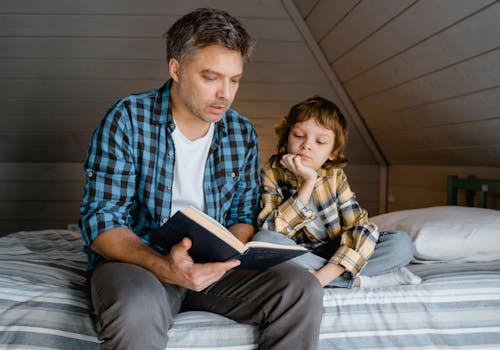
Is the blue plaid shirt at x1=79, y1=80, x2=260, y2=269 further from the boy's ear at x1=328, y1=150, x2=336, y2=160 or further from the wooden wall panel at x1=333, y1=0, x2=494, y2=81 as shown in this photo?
the wooden wall panel at x1=333, y1=0, x2=494, y2=81

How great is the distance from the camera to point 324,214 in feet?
4.89

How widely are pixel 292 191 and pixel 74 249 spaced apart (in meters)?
0.91

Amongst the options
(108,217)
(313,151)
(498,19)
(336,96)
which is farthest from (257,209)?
(336,96)

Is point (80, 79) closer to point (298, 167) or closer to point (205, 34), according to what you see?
point (205, 34)

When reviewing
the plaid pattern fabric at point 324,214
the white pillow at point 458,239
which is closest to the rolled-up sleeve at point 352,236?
the plaid pattern fabric at point 324,214

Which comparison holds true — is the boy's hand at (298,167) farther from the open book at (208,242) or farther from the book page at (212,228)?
the book page at (212,228)

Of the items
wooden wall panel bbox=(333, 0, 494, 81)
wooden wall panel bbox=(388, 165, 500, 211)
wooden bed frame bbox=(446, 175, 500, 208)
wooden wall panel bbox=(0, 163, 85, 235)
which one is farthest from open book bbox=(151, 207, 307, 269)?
wooden wall panel bbox=(0, 163, 85, 235)

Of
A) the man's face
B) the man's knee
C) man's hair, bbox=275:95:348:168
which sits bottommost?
the man's knee

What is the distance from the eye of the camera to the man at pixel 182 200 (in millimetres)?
1007

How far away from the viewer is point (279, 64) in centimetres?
280

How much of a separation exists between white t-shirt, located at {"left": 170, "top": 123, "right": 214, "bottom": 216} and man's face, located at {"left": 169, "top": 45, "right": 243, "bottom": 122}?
0.09 m

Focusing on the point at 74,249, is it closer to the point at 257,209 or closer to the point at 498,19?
the point at 257,209

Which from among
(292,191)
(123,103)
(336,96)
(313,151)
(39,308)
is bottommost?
(39,308)

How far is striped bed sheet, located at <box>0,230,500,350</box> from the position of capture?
3.74 feet
